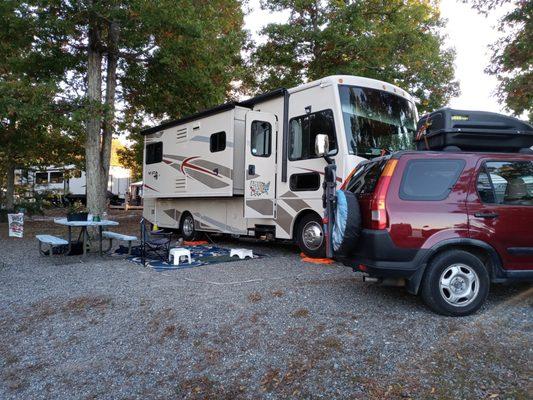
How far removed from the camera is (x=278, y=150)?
8547 mm

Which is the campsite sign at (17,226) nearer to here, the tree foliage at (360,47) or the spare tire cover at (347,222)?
the tree foliage at (360,47)

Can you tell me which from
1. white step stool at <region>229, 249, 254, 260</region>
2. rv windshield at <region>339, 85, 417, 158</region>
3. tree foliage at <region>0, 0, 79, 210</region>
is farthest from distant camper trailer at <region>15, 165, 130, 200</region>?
rv windshield at <region>339, 85, 417, 158</region>

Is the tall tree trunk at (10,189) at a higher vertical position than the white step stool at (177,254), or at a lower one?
higher

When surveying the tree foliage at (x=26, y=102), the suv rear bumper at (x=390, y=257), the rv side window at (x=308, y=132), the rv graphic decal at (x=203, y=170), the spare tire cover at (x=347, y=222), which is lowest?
the suv rear bumper at (x=390, y=257)

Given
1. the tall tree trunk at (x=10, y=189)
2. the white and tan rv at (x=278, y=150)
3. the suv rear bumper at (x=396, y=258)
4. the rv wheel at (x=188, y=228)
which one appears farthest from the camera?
the tall tree trunk at (x=10, y=189)

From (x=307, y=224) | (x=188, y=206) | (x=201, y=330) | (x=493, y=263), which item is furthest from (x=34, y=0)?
(x=493, y=263)

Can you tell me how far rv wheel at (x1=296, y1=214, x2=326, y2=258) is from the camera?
760 centimetres

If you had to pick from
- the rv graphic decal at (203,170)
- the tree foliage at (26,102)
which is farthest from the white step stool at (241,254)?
the tree foliage at (26,102)

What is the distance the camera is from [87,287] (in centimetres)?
596

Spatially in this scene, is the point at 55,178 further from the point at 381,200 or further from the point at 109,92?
the point at 381,200

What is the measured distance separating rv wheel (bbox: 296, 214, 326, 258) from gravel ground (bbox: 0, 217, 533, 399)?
4.93 feet

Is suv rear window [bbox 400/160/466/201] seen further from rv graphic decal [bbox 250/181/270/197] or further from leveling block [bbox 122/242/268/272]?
rv graphic decal [bbox 250/181/270/197]

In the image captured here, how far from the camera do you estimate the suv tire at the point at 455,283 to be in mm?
4281

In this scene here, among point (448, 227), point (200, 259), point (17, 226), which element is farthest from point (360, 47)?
point (17, 226)
